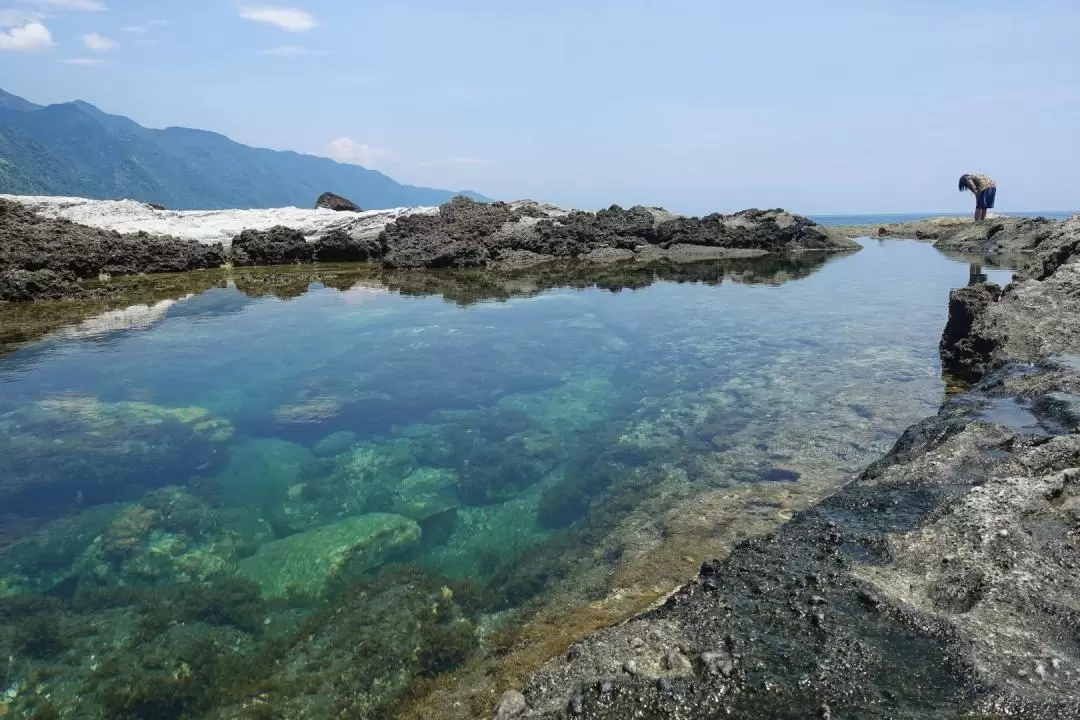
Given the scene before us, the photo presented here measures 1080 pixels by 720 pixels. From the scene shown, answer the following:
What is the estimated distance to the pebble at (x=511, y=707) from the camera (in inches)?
106

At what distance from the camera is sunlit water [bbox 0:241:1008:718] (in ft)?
13.0

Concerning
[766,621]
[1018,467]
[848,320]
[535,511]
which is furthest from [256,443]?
[848,320]

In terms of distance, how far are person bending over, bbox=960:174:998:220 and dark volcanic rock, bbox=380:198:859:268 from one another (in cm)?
763

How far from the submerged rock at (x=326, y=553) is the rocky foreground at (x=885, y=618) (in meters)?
2.64

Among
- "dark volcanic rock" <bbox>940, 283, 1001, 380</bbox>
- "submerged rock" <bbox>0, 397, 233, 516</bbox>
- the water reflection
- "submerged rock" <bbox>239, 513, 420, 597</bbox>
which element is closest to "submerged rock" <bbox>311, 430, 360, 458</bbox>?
"submerged rock" <bbox>0, 397, 233, 516</bbox>

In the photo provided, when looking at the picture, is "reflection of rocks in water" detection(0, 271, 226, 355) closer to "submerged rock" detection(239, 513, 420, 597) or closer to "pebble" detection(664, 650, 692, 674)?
"submerged rock" detection(239, 513, 420, 597)

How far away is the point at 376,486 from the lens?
6.45 m

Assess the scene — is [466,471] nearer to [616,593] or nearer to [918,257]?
[616,593]

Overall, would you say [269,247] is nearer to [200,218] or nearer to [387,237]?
[387,237]

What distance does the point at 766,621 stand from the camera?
2.97 m

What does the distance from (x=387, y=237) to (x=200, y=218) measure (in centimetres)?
852

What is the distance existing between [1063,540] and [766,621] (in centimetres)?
187

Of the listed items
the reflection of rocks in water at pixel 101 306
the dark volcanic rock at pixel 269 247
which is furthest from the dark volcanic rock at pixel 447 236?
the reflection of rocks in water at pixel 101 306

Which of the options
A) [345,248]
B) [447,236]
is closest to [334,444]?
[447,236]
